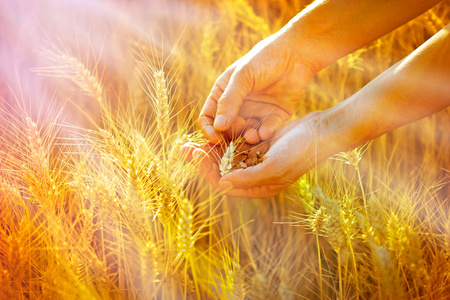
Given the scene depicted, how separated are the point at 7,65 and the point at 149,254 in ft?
4.17

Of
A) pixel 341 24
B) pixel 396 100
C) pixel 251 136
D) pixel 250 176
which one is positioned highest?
pixel 341 24

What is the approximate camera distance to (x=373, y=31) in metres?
1.06

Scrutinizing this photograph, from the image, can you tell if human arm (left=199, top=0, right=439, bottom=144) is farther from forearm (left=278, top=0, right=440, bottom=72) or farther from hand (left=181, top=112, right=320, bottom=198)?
hand (left=181, top=112, right=320, bottom=198)

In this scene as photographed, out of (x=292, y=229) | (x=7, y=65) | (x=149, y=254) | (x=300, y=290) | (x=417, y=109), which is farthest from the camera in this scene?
(x=7, y=65)

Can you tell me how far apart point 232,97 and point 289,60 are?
1.13ft

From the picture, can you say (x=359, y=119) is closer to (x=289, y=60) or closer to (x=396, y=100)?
(x=396, y=100)

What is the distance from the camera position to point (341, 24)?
110cm

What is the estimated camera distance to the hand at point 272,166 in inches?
36.6

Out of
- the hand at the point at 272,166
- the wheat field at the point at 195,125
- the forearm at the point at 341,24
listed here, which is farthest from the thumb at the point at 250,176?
the forearm at the point at 341,24

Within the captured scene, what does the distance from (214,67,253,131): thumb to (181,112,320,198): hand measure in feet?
0.33

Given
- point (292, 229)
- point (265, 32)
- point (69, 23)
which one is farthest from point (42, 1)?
point (292, 229)

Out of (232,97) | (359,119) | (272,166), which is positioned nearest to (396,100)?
(359,119)

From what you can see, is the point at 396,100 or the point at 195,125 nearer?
the point at 396,100

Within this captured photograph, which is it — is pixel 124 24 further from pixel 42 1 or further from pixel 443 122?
pixel 443 122
